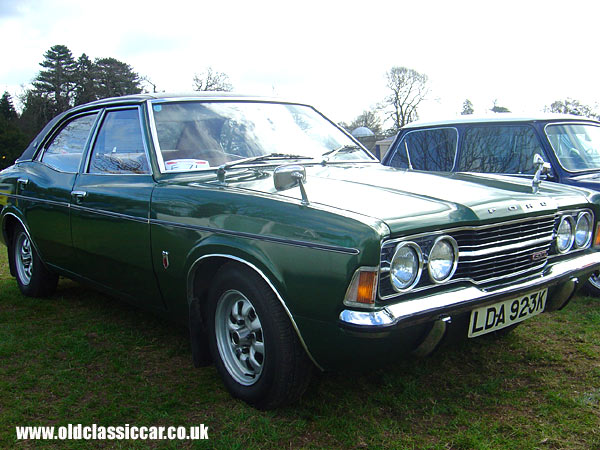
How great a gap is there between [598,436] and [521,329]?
1.49 m

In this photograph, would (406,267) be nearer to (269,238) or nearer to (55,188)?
(269,238)

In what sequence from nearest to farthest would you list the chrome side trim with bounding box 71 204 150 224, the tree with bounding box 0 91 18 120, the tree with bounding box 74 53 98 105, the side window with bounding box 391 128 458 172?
the chrome side trim with bounding box 71 204 150 224 < the side window with bounding box 391 128 458 172 < the tree with bounding box 74 53 98 105 < the tree with bounding box 0 91 18 120

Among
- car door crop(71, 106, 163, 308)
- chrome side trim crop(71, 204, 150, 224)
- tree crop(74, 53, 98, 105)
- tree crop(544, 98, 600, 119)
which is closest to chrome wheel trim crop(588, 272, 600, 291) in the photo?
car door crop(71, 106, 163, 308)

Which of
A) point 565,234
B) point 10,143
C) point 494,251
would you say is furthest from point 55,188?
point 10,143

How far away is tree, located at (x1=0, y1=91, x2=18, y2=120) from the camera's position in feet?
171

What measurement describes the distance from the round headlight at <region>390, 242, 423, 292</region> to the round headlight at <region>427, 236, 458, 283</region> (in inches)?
2.6

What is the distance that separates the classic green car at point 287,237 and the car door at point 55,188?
21mm

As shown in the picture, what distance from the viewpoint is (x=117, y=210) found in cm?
341

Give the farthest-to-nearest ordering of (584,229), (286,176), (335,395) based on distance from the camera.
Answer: (584,229)
(335,395)
(286,176)

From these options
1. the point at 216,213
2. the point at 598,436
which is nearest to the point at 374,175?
the point at 216,213

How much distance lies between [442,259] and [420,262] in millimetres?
157

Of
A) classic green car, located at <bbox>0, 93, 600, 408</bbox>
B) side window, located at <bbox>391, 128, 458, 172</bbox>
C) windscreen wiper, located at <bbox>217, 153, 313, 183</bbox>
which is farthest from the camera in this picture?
side window, located at <bbox>391, 128, 458, 172</bbox>

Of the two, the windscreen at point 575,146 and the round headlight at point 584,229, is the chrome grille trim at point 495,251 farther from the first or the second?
the windscreen at point 575,146

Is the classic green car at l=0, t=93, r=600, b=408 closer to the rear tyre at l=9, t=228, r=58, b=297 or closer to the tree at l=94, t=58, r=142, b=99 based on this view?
the rear tyre at l=9, t=228, r=58, b=297
